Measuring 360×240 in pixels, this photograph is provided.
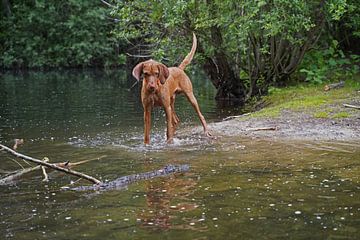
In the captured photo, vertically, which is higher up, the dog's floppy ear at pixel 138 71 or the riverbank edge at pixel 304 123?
the dog's floppy ear at pixel 138 71

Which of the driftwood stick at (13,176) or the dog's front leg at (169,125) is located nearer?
the driftwood stick at (13,176)

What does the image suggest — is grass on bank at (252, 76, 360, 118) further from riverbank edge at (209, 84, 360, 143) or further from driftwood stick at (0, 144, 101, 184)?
driftwood stick at (0, 144, 101, 184)

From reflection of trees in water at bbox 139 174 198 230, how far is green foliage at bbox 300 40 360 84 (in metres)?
11.4

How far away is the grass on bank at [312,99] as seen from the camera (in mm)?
13773

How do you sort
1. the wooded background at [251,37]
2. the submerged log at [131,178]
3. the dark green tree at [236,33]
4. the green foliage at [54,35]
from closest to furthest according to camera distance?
1. the submerged log at [131,178]
2. the dark green tree at [236,33]
3. the wooded background at [251,37]
4. the green foliage at [54,35]

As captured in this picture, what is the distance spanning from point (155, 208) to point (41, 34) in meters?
41.1

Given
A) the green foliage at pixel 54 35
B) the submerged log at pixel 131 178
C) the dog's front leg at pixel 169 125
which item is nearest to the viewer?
the submerged log at pixel 131 178

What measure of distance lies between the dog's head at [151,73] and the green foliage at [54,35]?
33.2 m

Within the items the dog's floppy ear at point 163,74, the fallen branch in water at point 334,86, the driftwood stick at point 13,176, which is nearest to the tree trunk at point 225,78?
the fallen branch in water at point 334,86

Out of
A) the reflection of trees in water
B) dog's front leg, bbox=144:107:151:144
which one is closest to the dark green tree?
dog's front leg, bbox=144:107:151:144

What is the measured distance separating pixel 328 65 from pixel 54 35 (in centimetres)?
2957

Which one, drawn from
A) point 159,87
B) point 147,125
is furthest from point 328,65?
point 147,125

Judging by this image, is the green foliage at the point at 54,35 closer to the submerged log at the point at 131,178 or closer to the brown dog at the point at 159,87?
the brown dog at the point at 159,87

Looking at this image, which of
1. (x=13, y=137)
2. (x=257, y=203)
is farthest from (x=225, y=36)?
(x=257, y=203)
